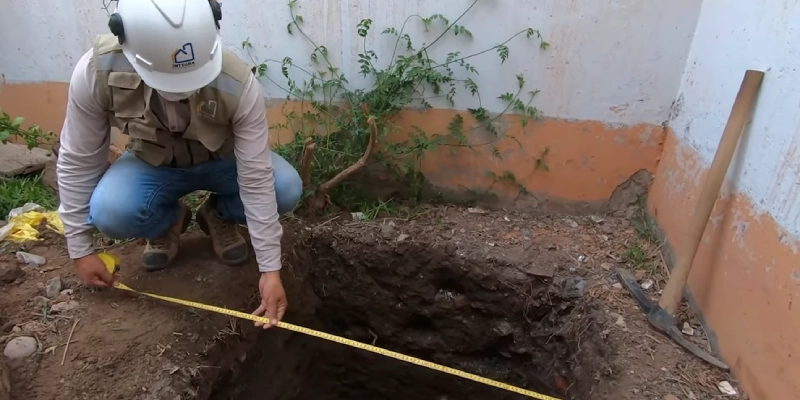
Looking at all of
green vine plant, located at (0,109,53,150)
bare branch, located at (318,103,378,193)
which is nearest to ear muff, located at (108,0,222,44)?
bare branch, located at (318,103,378,193)

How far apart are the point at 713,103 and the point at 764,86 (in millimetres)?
302

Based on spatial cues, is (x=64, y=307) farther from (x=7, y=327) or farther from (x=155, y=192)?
(x=155, y=192)

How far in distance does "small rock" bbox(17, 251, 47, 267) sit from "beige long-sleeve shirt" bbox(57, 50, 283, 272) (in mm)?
522

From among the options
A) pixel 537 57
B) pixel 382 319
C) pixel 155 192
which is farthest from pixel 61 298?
pixel 537 57

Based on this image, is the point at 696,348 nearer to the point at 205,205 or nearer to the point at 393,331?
the point at 393,331

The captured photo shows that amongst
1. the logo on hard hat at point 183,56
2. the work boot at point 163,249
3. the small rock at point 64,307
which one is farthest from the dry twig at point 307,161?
the small rock at point 64,307

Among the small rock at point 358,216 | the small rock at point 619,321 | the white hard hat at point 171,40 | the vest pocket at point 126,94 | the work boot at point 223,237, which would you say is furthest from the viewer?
the small rock at point 358,216

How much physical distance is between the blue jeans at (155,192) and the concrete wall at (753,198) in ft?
5.01

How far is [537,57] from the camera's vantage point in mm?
2389

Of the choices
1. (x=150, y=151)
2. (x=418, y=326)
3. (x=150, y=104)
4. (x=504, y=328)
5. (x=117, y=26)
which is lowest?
(x=418, y=326)

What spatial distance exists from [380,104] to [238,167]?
3.18 feet

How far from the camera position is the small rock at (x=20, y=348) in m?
1.66

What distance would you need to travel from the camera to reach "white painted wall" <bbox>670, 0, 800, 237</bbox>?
157 cm

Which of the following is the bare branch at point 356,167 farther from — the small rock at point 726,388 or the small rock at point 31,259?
the small rock at point 726,388
